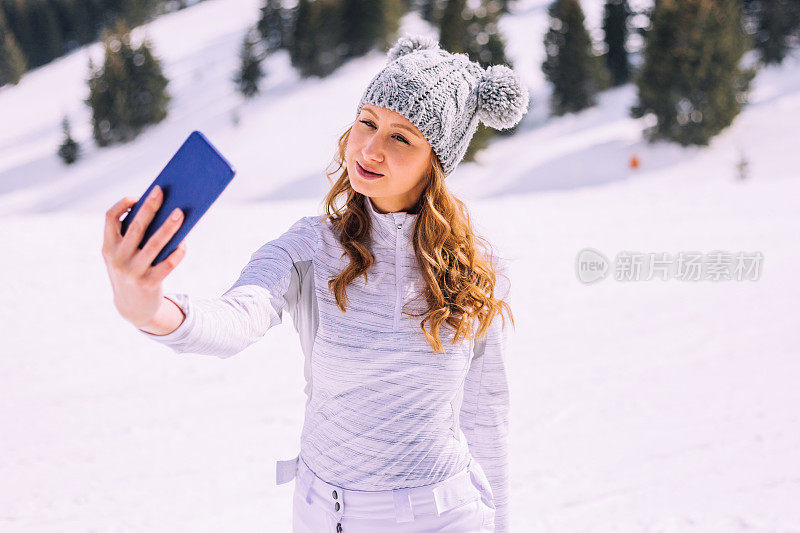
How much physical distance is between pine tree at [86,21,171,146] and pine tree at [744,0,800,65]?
80.2 feet

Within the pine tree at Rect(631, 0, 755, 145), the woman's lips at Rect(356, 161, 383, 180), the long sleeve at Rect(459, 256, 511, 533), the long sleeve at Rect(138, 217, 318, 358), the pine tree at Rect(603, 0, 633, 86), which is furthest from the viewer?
the pine tree at Rect(603, 0, 633, 86)

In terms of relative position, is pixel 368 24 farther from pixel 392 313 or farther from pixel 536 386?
pixel 392 313

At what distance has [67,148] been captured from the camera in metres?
26.2

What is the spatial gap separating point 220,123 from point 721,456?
969 inches

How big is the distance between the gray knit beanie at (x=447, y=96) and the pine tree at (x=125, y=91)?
92.8 feet

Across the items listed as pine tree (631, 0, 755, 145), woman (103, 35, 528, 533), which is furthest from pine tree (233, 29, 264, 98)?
woman (103, 35, 528, 533)

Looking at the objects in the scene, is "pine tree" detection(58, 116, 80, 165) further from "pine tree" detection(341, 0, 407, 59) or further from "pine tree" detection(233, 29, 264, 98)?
"pine tree" detection(341, 0, 407, 59)

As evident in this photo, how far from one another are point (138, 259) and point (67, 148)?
28.5 meters

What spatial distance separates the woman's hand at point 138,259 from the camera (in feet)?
3.64

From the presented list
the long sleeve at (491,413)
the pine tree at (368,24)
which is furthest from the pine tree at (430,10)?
the long sleeve at (491,413)

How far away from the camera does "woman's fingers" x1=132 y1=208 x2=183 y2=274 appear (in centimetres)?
110

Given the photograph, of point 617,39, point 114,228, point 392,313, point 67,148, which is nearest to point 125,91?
point 67,148

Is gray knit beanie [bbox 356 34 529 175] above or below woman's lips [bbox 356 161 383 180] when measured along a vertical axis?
above

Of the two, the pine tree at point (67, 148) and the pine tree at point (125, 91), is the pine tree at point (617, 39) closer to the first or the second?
the pine tree at point (125, 91)
